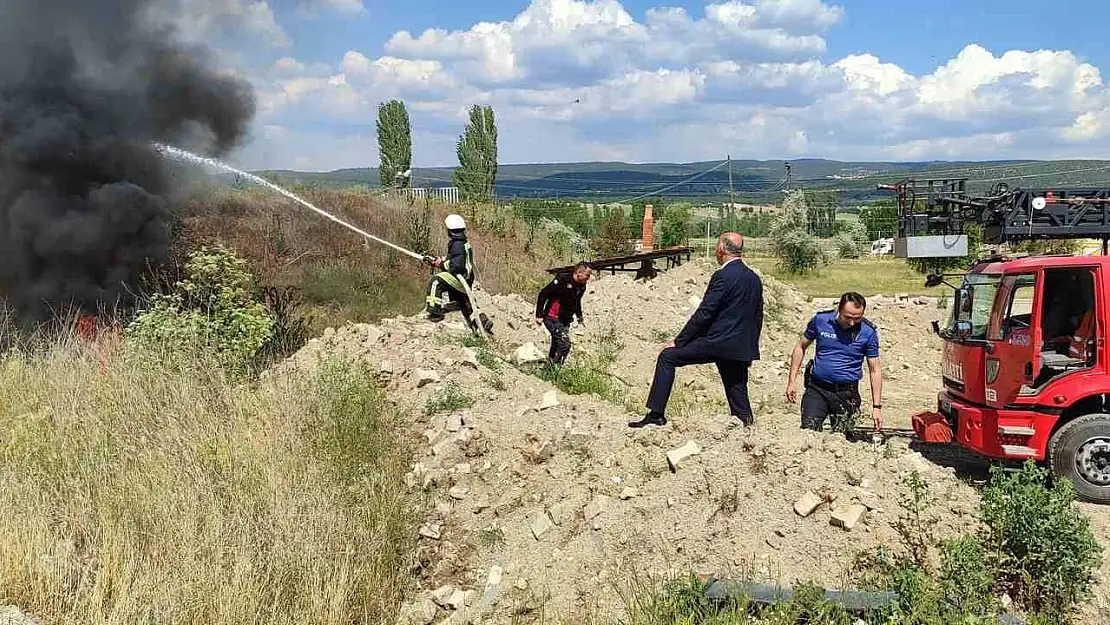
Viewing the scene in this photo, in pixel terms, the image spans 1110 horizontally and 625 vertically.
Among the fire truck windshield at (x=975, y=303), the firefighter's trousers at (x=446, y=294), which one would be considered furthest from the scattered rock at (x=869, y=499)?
the firefighter's trousers at (x=446, y=294)

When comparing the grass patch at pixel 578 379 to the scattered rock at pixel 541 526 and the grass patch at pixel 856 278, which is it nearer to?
the scattered rock at pixel 541 526

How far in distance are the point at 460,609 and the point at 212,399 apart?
11.2 ft

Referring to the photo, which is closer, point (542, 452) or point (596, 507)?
point (596, 507)

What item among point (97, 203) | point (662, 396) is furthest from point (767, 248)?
point (662, 396)

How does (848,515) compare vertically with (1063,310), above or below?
below

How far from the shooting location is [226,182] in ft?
54.7

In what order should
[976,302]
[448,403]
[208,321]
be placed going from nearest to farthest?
[976,302] < [448,403] < [208,321]

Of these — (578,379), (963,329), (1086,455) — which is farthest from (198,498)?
(1086,455)

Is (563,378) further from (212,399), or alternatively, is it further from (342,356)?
(212,399)

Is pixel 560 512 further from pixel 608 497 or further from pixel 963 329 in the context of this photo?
pixel 963 329

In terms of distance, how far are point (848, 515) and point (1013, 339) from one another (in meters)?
2.77

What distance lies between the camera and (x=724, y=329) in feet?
23.0

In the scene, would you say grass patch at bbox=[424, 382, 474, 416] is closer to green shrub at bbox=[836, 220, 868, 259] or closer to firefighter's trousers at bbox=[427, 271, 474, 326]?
firefighter's trousers at bbox=[427, 271, 474, 326]

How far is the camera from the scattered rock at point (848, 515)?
5418mm
